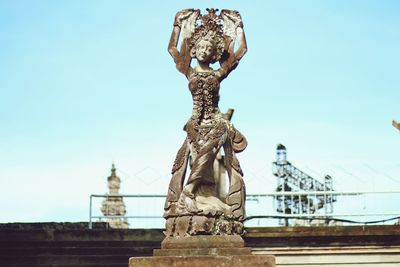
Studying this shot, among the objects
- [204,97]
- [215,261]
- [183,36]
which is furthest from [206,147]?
[183,36]

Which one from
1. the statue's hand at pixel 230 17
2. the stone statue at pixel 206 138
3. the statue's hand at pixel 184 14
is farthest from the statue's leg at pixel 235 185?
the statue's hand at pixel 184 14

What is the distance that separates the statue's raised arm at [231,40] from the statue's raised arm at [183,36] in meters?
0.43

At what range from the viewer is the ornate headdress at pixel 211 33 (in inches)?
451

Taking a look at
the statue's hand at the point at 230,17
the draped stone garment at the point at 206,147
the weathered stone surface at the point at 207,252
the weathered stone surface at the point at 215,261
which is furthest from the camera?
the statue's hand at the point at 230,17

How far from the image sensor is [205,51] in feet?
37.3

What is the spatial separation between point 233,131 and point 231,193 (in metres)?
0.85

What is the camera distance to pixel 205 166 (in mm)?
10930

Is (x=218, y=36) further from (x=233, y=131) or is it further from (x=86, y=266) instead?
(x=86, y=266)

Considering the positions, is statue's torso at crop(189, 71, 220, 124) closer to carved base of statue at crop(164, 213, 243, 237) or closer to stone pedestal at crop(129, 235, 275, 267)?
carved base of statue at crop(164, 213, 243, 237)

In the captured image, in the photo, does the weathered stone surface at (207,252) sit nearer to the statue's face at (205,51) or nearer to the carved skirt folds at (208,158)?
the carved skirt folds at (208,158)

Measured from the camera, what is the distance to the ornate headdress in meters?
11.5

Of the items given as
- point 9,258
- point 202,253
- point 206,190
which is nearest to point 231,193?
point 206,190

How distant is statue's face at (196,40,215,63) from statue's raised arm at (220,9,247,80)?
0.67 ft

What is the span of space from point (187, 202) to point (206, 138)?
2.90ft
